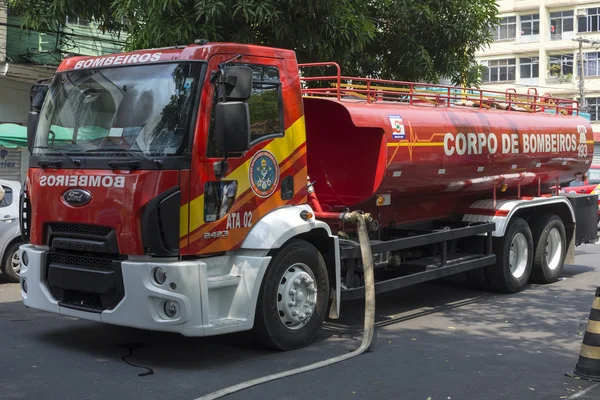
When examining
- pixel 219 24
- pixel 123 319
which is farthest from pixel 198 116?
pixel 219 24

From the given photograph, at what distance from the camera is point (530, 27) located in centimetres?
5244

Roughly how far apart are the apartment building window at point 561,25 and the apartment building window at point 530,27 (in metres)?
0.92

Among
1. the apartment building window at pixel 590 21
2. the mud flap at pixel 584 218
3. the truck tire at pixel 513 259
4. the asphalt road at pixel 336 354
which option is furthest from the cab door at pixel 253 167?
the apartment building window at pixel 590 21

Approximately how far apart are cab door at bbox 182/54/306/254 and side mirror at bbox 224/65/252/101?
18 centimetres

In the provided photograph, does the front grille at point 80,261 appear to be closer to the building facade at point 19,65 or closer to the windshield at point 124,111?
the windshield at point 124,111

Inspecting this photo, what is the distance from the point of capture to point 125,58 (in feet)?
23.4

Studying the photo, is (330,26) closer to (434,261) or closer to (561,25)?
(434,261)

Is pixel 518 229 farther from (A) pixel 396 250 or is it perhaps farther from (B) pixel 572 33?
(B) pixel 572 33

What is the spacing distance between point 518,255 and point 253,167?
5.63 meters

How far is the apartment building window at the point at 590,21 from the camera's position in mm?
49875

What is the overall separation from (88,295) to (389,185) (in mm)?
3426

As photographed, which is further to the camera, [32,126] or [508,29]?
[508,29]

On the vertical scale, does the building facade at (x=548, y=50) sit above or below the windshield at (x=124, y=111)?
above

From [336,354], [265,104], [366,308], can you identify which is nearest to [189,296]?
[336,354]
